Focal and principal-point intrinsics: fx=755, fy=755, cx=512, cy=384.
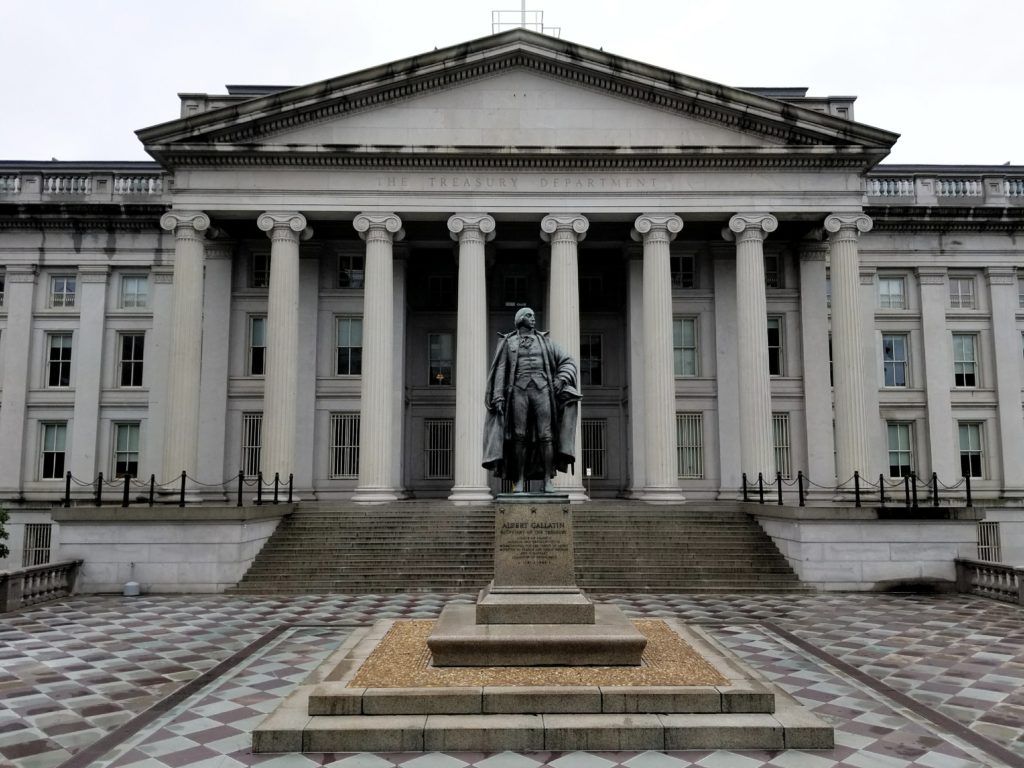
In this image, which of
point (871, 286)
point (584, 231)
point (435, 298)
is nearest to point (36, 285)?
point (435, 298)

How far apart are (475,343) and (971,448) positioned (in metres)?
19.8

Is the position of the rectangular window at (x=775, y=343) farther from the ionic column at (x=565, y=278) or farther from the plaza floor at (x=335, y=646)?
the plaza floor at (x=335, y=646)

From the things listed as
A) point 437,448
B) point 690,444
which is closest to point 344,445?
point 437,448

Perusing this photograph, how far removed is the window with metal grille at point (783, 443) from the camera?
26234 mm

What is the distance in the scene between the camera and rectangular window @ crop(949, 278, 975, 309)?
29.5 metres

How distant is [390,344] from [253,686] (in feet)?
49.5

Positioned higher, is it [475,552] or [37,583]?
[475,552]

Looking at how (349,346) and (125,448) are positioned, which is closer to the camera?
(349,346)

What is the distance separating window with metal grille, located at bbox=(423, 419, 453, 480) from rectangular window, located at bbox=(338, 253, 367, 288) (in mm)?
5767

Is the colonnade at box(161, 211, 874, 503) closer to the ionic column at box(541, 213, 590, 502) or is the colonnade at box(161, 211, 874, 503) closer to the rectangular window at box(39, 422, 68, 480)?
the ionic column at box(541, 213, 590, 502)

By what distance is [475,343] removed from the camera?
23016mm

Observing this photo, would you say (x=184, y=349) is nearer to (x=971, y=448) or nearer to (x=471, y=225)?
(x=471, y=225)

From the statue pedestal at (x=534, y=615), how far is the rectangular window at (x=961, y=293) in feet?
85.3

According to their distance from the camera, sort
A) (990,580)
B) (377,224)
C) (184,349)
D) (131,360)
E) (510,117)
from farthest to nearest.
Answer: (131,360) < (510,117) < (377,224) < (184,349) < (990,580)
